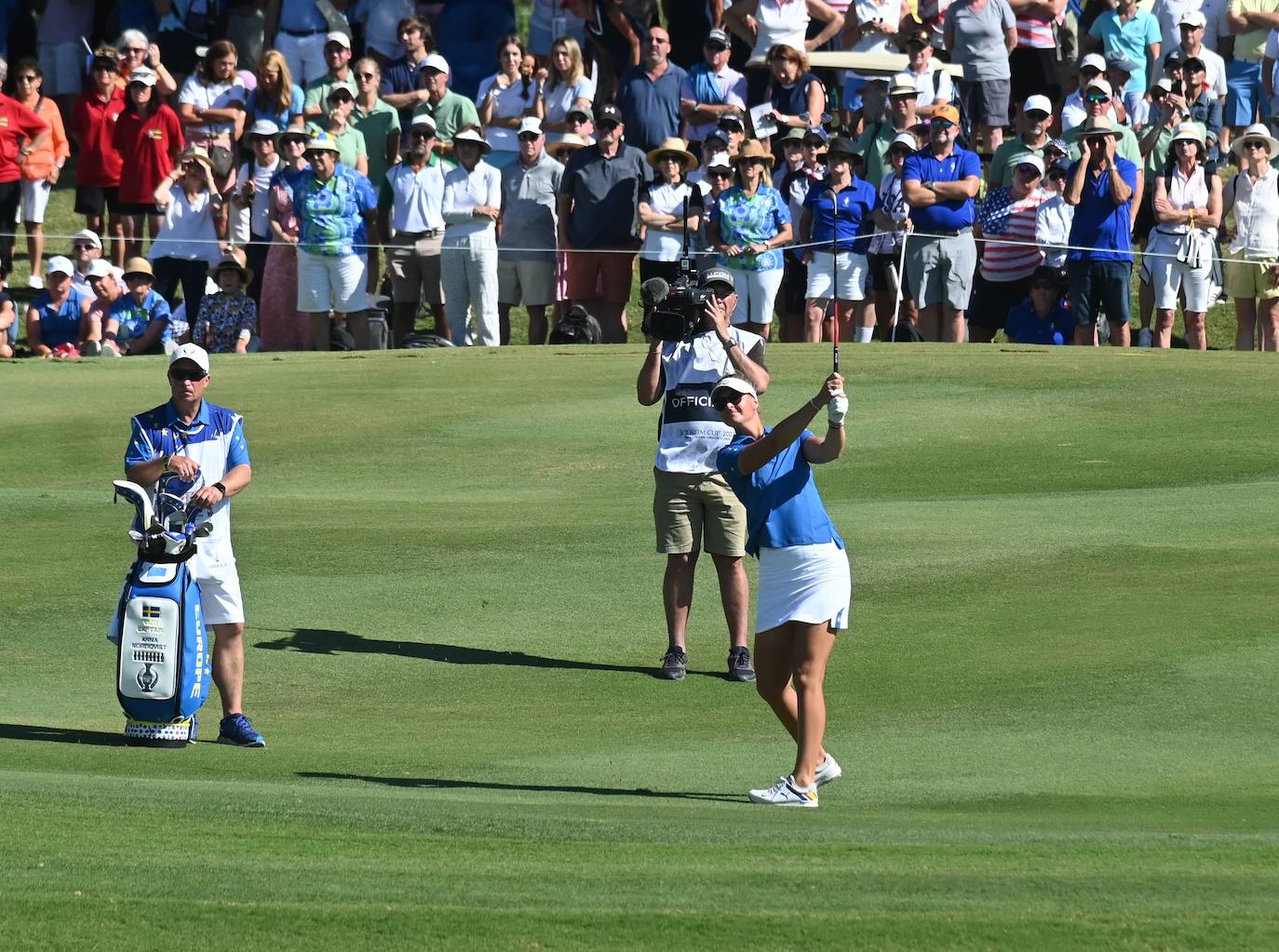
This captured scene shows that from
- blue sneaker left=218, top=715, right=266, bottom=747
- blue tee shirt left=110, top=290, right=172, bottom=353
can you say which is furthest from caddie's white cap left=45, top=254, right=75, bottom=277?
blue sneaker left=218, top=715, right=266, bottom=747

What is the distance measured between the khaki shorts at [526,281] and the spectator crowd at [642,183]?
0.03 m

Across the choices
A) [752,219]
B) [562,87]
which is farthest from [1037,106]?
[562,87]

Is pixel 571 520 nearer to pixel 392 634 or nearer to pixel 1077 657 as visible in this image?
pixel 392 634

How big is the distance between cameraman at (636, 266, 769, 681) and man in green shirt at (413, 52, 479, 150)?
39.5ft

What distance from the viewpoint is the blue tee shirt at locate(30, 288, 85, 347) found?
2295 centimetres

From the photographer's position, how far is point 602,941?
6.32 meters

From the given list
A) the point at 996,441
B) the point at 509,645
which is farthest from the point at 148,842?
the point at 996,441

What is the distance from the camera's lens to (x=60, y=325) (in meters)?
23.1

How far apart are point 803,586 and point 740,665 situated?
9.49ft

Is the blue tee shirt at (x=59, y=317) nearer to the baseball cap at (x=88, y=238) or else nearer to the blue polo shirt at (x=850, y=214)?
the baseball cap at (x=88, y=238)

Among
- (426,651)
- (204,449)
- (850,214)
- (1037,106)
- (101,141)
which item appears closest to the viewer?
(204,449)

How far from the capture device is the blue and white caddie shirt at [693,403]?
11844 millimetres

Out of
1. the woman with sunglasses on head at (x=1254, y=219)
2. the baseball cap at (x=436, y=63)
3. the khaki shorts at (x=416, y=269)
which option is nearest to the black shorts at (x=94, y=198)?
the khaki shorts at (x=416, y=269)

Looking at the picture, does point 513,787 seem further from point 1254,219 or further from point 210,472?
point 1254,219
